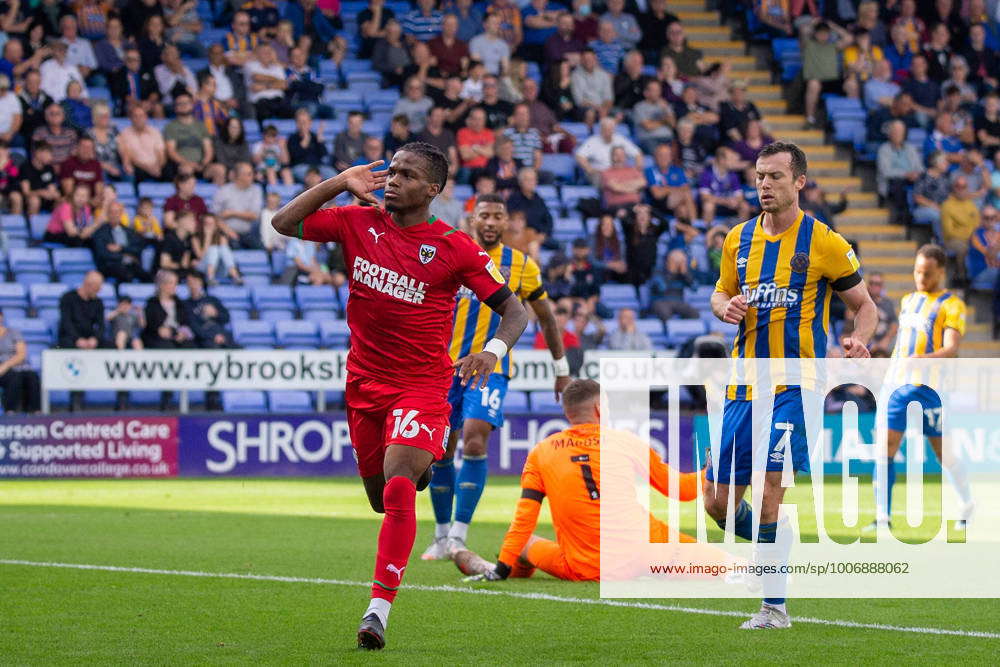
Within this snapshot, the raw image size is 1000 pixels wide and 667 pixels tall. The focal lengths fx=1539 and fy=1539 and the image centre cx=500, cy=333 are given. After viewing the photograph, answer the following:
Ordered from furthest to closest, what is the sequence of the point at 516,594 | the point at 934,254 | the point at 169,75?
the point at 169,75 < the point at 934,254 < the point at 516,594

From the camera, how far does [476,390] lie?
34.3 feet

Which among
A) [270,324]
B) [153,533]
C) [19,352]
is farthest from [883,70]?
[153,533]

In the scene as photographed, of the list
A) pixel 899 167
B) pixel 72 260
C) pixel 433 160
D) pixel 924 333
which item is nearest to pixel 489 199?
pixel 433 160

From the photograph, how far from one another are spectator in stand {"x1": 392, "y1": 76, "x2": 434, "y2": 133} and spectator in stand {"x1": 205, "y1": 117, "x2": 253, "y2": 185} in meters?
2.40

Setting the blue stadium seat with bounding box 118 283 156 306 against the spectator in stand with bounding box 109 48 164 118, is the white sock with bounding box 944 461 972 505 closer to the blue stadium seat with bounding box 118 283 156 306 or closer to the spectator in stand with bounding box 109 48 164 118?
the blue stadium seat with bounding box 118 283 156 306

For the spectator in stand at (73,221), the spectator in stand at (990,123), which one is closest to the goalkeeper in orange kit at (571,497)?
the spectator in stand at (73,221)

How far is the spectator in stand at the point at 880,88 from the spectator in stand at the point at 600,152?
5214 mm

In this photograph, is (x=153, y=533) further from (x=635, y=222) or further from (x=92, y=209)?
(x=635, y=222)

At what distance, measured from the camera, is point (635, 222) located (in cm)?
2217

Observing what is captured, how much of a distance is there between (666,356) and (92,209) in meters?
7.78

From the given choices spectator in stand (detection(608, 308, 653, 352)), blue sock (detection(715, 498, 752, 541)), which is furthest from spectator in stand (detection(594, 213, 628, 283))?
blue sock (detection(715, 498, 752, 541))

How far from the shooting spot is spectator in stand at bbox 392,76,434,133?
74.9ft

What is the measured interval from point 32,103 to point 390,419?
15.6m

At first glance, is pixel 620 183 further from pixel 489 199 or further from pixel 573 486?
pixel 573 486
